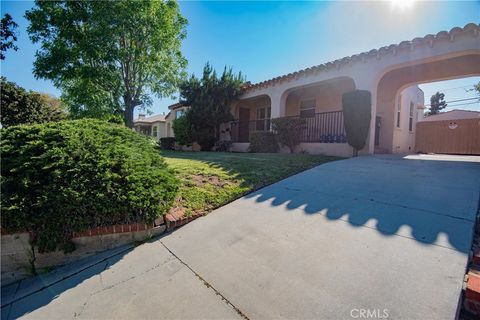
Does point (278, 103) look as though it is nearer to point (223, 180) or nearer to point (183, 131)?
point (183, 131)

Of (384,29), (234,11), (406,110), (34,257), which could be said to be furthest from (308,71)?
(34,257)

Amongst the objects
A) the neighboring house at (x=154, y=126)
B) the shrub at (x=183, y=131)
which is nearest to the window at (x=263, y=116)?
the shrub at (x=183, y=131)

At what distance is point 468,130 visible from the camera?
12281mm

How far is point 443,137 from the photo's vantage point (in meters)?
12.6

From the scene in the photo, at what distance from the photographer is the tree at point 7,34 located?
873 centimetres

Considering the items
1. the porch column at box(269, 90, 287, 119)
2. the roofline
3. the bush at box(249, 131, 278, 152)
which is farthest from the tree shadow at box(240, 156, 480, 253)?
the porch column at box(269, 90, 287, 119)

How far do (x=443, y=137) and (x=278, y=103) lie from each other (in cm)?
955

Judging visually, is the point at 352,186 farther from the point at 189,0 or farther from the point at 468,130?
the point at 468,130

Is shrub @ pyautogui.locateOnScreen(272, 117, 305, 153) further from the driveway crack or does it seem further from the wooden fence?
the driveway crack

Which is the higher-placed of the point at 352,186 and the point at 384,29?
the point at 384,29

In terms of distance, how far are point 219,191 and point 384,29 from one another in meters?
7.74

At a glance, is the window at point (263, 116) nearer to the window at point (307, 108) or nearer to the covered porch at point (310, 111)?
the covered porch at point (310, 111)

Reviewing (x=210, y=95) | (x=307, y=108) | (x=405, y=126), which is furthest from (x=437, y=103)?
(x=210, y=95)

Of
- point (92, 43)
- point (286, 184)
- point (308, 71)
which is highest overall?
point (92, 43)
